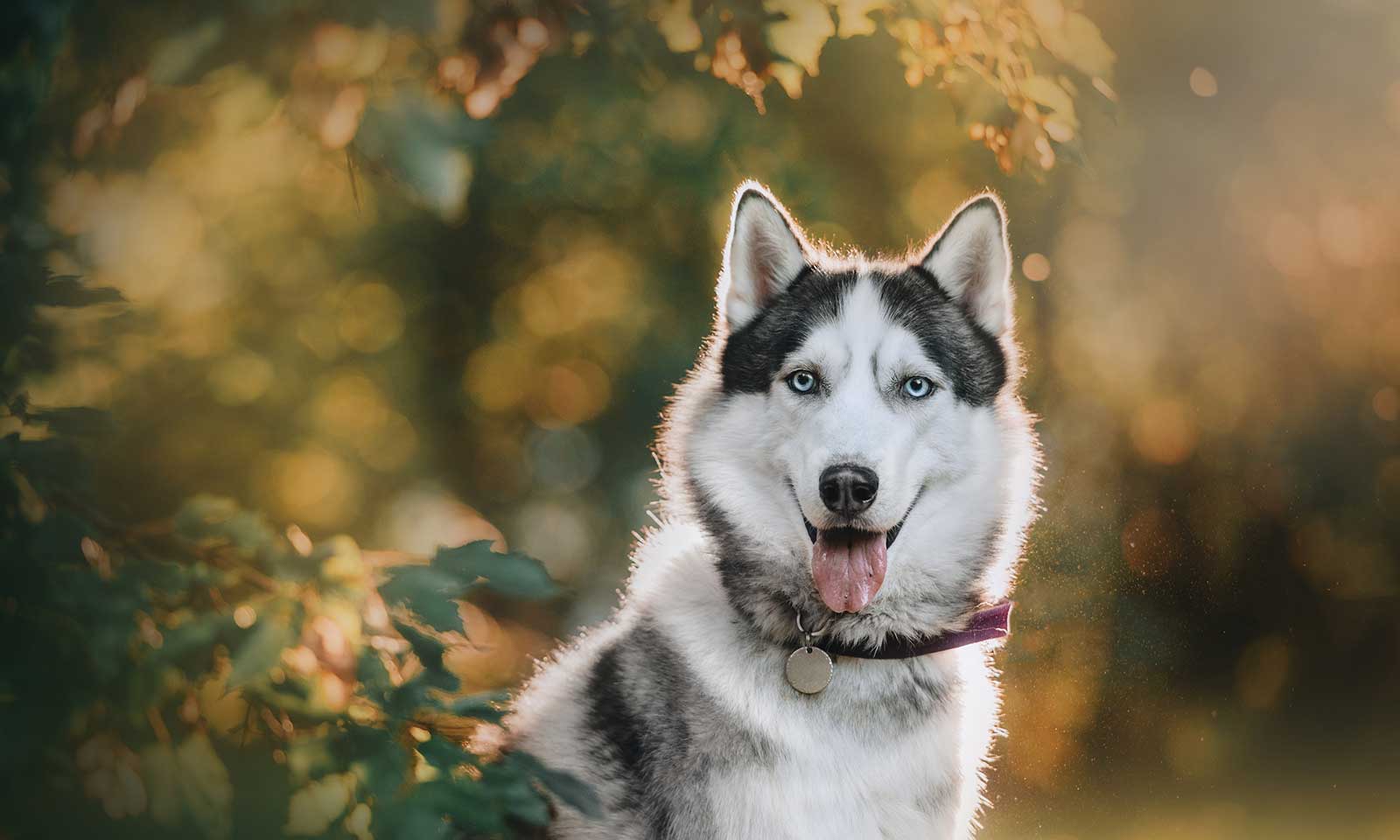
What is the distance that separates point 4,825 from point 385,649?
59 cm

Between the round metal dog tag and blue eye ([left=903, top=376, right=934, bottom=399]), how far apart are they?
0.57 metres

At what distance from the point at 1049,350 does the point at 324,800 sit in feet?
11.7

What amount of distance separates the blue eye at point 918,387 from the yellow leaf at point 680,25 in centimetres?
113

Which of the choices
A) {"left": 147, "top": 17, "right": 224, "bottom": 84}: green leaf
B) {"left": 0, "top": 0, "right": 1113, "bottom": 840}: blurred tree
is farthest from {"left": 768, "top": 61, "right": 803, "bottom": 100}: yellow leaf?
{"left": 147, "top": 17, "right": 224, "bottom": 84}: green leaf

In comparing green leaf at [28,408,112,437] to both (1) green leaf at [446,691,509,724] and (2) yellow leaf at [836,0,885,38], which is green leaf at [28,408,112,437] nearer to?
(1) green leaf at [446,691,509,724]

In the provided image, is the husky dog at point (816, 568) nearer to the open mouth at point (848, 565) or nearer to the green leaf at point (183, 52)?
the open mouth at point (848, 565)

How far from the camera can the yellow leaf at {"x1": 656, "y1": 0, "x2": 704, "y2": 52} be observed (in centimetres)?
281

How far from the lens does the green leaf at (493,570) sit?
151 cm

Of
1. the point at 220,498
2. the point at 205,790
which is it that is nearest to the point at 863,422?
the point at 220,498

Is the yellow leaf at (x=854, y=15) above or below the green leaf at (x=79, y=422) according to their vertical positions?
above

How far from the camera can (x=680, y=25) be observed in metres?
2.81

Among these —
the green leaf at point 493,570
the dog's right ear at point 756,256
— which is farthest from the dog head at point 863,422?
the green leaf at point 493,570

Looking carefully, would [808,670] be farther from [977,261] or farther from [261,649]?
[261,649]

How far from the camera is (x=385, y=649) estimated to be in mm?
1803
